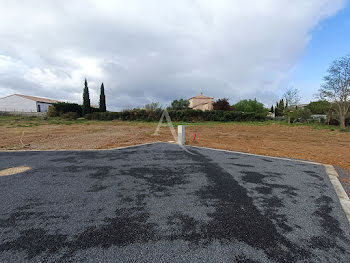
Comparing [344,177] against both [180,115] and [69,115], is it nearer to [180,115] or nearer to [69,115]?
[180,115]

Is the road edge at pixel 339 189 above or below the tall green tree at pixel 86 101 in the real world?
below

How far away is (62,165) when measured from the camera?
14.1 ft

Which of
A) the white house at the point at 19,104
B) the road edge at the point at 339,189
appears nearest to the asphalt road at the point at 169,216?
the road edge at the point at 339,189

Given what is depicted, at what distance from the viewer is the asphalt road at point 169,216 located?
5.38 ft

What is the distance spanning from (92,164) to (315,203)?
4.96 metres

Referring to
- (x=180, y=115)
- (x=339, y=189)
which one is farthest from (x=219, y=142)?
(x=180, y=115)

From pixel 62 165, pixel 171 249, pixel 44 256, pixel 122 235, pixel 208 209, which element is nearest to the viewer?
pixel 44 256

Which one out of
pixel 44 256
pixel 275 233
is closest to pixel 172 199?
pixel 275 233

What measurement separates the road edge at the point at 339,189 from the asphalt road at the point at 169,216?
9 centimetres

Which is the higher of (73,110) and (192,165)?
(73,110)

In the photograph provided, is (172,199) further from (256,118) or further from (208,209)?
(256,118)

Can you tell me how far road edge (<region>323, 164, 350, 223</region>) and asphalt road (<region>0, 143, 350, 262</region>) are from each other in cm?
9

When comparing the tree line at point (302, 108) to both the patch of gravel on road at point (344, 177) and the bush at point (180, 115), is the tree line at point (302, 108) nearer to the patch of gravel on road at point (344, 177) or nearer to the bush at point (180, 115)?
the bush at point (180, 115)

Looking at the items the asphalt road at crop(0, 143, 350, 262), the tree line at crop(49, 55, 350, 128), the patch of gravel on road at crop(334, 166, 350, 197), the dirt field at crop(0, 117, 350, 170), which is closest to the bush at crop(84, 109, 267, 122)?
the tree line at crop(49, 55, 350, 128)
